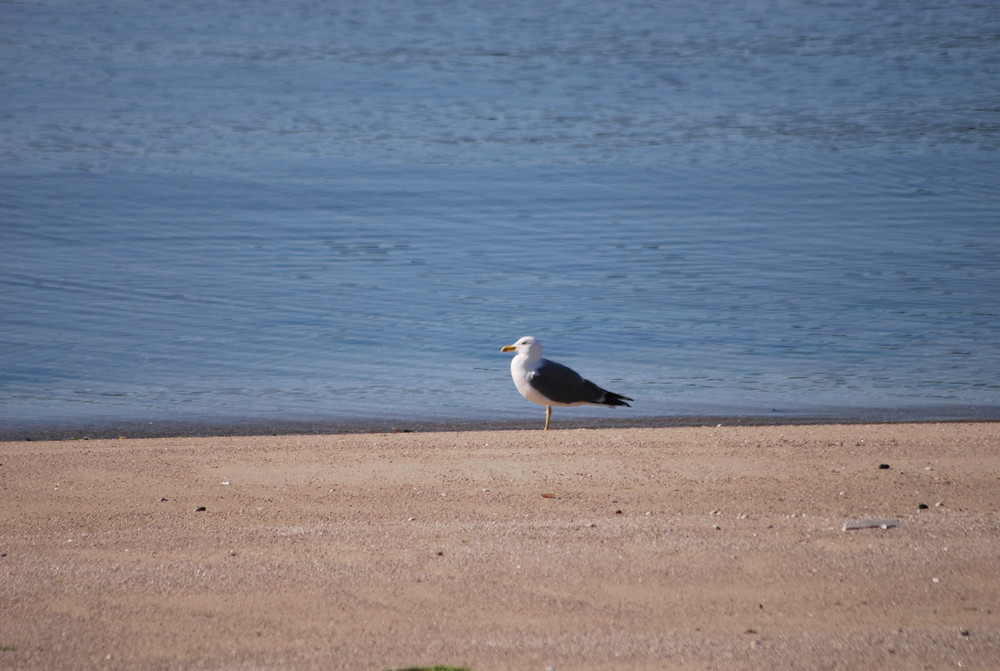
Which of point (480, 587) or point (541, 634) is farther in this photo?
point (480, 587)

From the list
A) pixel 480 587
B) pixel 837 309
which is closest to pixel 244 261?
pixel 837 309

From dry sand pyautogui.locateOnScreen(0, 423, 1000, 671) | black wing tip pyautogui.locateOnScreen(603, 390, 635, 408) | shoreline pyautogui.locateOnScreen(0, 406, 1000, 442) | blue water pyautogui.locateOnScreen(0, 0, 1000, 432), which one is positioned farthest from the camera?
blue water pyautogui.locateOnScreen(0, 0, 1000, 432)

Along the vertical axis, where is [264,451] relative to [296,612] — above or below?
below

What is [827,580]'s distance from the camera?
4.05 meters

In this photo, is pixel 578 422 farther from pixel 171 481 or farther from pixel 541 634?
pixel 541 634

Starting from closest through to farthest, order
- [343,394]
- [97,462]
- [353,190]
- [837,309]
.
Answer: [97,462], [343,394], [837,309], [353,190]

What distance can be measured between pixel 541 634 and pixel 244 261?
12230mm

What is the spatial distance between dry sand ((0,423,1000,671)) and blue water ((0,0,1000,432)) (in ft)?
8.51

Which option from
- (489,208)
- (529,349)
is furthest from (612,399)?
(489,208)

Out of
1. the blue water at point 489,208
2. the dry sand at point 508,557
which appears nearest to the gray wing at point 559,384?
the blue water at point 489,208

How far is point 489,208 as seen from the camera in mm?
18594

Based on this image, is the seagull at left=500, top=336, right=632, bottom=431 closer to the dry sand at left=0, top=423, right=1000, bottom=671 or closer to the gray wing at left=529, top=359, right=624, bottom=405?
the gray wing at left=529, top=359, right=624, bottom=405

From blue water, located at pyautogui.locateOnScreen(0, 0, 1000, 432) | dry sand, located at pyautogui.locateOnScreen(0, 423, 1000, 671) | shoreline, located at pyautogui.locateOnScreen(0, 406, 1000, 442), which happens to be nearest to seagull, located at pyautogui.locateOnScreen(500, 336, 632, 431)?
shoreline, located at pyautogui.locateOnScreen(0, 406, 1000, 442)

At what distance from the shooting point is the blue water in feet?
32.1
